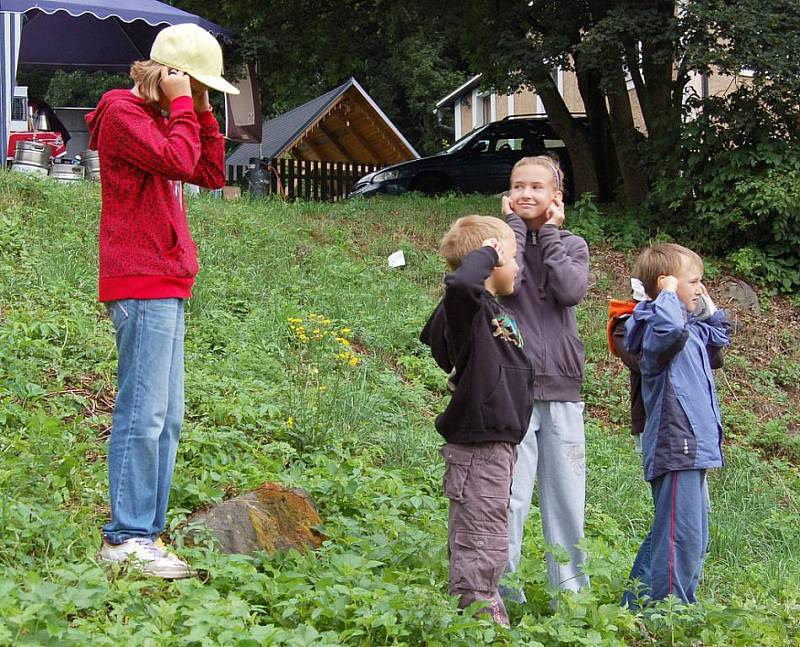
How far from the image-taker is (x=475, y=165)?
17750 millimetres

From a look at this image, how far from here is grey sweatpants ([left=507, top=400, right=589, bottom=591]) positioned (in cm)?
391

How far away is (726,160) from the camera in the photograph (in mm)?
12539

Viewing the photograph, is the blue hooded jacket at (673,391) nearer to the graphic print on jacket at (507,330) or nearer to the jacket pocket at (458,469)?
the graphic print on jacket at (507,330)

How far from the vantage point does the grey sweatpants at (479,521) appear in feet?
11.6

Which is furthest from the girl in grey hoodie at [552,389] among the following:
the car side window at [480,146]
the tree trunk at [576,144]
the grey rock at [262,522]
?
the car side window at [480,146]

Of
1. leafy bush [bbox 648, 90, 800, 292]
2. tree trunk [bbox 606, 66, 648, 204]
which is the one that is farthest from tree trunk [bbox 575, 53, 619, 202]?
leafy bush [bbox 648, 90, 800, 292]

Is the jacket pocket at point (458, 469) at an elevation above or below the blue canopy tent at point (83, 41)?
below

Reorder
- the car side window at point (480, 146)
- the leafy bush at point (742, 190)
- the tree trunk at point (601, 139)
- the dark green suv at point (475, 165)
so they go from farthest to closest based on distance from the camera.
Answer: the car side window at point (480, 146), the dark green suv at point (475, 165), the tree trunk at point (601, 139), the leafy bush at point (742, 190)

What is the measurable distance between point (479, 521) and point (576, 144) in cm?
1236

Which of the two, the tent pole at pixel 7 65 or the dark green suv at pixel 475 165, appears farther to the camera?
the dark green suv at pixel 475 165

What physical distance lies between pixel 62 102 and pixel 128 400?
1831 inches

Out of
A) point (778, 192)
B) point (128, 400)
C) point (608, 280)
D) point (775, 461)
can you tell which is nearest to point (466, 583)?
point (128, 400)

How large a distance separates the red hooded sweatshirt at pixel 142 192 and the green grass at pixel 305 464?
97 centimetres

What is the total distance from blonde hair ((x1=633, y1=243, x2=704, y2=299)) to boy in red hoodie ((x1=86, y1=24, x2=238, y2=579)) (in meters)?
1.90
